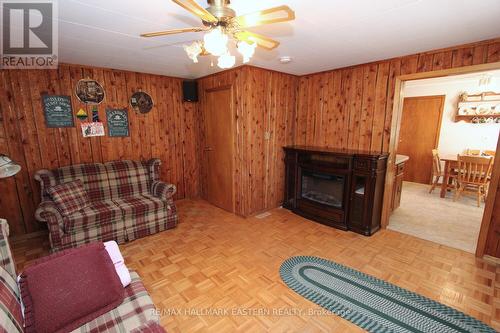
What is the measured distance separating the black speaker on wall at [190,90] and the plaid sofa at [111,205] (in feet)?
4.21

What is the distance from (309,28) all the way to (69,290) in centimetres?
244

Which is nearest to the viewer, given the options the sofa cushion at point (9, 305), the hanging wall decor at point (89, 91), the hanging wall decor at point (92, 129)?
the sofa cushion at point (9, 305)

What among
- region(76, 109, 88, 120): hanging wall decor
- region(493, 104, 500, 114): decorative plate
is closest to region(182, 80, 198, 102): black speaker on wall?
region(76, 109, 88, 120): hanging wall decor

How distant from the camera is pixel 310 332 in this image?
5.32ft

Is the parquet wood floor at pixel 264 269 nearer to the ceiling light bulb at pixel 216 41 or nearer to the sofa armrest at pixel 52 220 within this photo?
the sofa armrest at pixel 52 220

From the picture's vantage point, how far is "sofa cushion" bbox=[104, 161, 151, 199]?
10.4ft

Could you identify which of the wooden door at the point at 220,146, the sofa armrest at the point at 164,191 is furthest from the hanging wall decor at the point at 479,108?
the sofa armrest at the point at 164,191

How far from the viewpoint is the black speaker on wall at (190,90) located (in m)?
3.98

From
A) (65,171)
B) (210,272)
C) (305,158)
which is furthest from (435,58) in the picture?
(65,171)

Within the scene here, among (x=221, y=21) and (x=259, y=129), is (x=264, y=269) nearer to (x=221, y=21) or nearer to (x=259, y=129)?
(x=259, y=129)

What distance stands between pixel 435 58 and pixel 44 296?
3.88m

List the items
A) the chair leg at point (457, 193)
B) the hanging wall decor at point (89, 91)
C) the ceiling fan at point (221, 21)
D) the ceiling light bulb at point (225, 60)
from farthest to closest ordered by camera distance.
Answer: the chair leg at point (457, 193), the hanging wall decor at point (89, 91), the ceiling light bulb at point (225, 60), the ceiling fan at point (221, 21)

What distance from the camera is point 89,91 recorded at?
319cm

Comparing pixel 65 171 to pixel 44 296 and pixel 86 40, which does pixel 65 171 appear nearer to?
pixel 86 40
